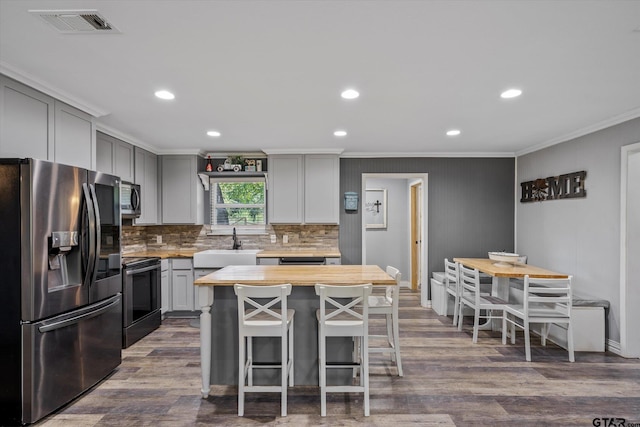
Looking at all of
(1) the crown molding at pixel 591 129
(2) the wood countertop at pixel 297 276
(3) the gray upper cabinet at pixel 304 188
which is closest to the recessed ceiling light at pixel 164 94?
(2) the wood countertop at pixel 297 276

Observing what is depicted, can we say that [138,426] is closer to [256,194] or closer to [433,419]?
[433,419]

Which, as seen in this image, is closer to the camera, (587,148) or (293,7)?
(293,7)

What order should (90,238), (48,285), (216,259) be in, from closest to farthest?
1. (48,285)
2. (90,238)
3. (216,259)

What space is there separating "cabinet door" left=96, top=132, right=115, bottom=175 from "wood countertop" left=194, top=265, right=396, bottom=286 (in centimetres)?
207

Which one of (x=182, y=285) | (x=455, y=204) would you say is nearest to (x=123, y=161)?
(x=182, y=285)

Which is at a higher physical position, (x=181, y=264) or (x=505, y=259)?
(x=505, y=259)

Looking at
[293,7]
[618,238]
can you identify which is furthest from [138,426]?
[618,238]

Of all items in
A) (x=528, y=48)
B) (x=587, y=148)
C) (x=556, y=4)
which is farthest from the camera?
(x=587, y=148)

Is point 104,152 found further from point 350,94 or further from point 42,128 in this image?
point 350,94

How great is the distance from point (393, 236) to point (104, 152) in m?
5.27

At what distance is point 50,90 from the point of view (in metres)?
2.65

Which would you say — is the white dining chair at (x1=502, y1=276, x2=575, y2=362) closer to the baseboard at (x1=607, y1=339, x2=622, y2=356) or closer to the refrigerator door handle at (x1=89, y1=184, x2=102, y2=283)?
the baseboard at (x1=607, y1=339, x2=622, y2=356)

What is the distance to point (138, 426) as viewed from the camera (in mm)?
2316

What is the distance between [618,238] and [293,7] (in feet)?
13.2
